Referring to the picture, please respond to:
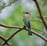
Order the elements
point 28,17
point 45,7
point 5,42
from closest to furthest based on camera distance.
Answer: point 5,42 < point 28,17 < point 45,7

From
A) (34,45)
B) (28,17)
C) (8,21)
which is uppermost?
(28,17)

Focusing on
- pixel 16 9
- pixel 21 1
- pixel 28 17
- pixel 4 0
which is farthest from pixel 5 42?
pixel 21 1

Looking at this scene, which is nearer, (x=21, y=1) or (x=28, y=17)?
(x=28, y=17)

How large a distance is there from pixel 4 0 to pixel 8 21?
1.60 meters

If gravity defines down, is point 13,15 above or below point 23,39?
above

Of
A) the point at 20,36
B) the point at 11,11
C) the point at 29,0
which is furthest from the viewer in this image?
the point at 29,0

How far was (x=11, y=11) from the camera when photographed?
4.84 m

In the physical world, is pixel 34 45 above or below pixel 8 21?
below

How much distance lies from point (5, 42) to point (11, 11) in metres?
2.78

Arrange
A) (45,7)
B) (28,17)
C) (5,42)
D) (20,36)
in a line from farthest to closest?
1. (20,36)
2. (45,7)
3. (28,17)
4. (5,42)

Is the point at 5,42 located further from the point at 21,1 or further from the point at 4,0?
the point at 21,1

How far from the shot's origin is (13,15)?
4613mm

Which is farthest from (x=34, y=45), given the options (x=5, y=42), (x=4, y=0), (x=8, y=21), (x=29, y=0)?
(x=5, y=42)

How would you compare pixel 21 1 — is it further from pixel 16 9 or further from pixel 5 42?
pixel 5 42
